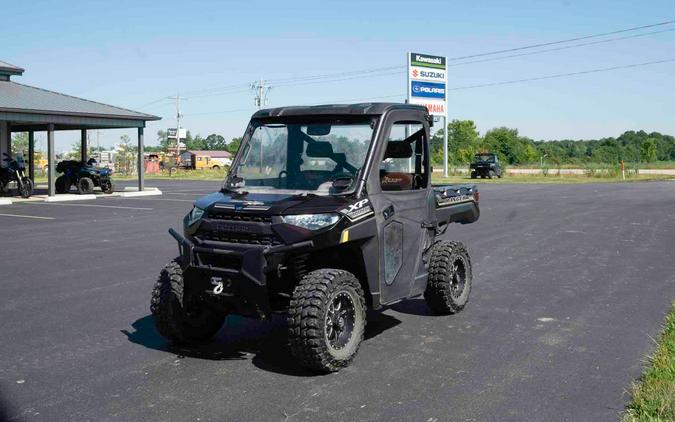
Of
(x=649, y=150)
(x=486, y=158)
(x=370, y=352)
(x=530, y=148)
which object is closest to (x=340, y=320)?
(x=370, y=352)

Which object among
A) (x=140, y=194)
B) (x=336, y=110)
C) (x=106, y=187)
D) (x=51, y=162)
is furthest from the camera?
(x=106, y=187)

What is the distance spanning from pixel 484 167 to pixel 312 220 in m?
46.3

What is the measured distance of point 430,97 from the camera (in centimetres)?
5147

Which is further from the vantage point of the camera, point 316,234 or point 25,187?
point 25,187

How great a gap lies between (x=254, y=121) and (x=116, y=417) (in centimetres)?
308

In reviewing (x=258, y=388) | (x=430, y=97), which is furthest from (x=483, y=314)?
(x=430, y=97)

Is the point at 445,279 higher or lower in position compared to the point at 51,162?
lower

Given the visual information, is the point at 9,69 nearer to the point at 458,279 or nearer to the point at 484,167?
the point at 458,279

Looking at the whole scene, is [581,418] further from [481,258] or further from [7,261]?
[7,261]

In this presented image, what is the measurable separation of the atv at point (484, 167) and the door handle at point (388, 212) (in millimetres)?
45305

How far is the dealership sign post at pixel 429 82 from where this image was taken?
164ft

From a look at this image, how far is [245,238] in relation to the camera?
536 cm

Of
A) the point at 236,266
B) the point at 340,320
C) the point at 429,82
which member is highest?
the point at 429,82

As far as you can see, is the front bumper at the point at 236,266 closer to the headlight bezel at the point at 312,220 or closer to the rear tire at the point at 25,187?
the headlight bezel at the point at 312,220
